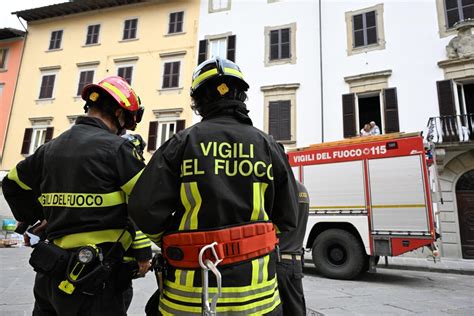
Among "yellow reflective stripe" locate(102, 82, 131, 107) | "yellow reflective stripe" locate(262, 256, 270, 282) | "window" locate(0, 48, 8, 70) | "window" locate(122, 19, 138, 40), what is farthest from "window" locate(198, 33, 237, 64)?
"yellow reflective stripe" locate(262, 256, 270, 282)

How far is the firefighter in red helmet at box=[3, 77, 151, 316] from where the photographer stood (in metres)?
1.63

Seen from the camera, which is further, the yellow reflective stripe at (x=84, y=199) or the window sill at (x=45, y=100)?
the window sill at (x=45, y=100)

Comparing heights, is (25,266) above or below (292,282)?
below

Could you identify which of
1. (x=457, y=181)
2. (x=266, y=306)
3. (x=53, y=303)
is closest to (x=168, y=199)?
(x=266, y=306)

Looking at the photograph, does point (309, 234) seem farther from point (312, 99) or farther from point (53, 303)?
point (312, 99)

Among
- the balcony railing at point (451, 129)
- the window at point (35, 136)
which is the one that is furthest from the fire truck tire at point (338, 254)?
the window at point (35, 136)

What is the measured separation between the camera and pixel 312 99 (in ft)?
46.3

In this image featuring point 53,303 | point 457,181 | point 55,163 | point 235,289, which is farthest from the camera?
point 457,181

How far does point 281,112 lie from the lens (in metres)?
14.5

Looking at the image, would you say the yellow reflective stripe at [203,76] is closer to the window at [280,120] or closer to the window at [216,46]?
the window at [280,120]

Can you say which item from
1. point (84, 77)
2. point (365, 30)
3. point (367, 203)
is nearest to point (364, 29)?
point (365, 30)

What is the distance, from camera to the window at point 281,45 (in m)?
15.0

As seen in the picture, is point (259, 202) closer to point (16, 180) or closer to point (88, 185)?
point (88, 185)

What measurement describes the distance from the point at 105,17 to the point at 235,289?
20811 mm
